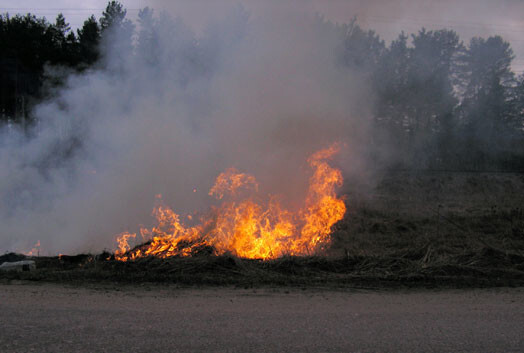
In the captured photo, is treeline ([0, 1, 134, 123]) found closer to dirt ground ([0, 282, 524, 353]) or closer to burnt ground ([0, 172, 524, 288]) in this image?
burnt ground ([0, 172, 524, 288])

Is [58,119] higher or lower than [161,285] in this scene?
higher

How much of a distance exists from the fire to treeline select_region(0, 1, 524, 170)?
10.9 ft

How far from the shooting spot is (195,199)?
33.2 feet

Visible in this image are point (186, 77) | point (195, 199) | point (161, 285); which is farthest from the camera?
point (186, 77)

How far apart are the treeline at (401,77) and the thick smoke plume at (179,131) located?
0.31 meters

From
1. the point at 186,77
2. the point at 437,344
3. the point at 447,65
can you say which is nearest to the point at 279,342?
the point at 437,344

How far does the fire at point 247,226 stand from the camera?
9.16 metres

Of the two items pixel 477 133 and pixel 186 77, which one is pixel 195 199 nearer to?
pixel 186 77

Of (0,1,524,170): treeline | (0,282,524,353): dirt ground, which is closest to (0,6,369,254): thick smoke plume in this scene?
(0,1,524,170): treeline

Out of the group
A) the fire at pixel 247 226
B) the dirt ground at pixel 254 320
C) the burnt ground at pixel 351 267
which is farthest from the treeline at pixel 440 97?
the dirt ground at pixel 254 320

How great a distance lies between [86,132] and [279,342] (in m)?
9.49

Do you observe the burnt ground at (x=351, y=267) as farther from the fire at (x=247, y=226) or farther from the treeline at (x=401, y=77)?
the treeline at (x=401, y=77)

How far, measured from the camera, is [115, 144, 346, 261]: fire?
9.16 meters

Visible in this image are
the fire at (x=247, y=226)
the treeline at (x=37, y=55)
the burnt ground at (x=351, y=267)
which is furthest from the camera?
the treeline at (x=37, y=55)
